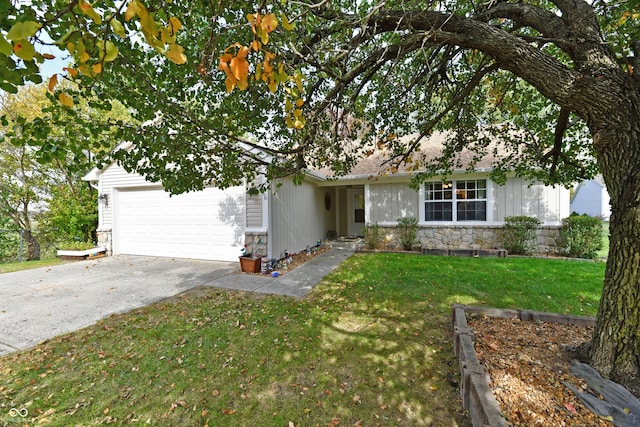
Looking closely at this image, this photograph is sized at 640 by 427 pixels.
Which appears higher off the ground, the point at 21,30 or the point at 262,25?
the point at 262,25

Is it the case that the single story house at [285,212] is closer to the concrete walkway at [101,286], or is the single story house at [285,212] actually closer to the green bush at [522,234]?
the green bush at [522,234]

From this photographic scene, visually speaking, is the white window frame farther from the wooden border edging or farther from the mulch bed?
the mulch bed

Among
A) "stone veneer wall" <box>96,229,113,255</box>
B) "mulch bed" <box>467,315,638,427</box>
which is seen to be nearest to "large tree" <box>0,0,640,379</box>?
"mulch bed" <box>467,315,638,427</box>

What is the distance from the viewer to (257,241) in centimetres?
716

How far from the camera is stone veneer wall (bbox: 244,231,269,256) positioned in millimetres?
7086

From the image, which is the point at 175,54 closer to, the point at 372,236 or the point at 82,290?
the point at 82,290

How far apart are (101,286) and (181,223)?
3.13m

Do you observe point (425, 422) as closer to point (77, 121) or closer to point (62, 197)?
point (77, 121)

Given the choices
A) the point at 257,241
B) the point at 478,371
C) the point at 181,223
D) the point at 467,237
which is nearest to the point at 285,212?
the point at 257,241

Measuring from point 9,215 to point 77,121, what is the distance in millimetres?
13706

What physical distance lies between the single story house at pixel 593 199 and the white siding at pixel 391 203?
21070mm

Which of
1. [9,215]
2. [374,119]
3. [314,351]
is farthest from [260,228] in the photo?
[9,215]

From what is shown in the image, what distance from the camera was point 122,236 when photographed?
9.14 m

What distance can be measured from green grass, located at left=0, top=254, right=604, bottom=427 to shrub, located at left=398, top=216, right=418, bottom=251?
4148mm
